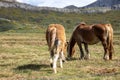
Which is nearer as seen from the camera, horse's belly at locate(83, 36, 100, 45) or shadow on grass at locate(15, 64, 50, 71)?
shadow on grass at locate(15, 64, 50, 71)

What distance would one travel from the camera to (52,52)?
1816 centimetres

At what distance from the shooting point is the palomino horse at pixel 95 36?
70.2 feet

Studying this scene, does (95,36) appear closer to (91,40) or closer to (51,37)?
(91,40)

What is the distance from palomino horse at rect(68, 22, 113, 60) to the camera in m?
21.4

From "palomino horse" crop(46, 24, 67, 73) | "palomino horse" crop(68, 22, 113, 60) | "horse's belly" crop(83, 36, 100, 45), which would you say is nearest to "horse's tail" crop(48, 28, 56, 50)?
"palomino horse" crop(46, 24, 67, 73)

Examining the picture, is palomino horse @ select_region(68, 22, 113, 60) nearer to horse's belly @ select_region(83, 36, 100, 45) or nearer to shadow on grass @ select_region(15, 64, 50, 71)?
horse's belly @ select_region(83, 36, 100, 45)

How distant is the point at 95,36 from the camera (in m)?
22.1

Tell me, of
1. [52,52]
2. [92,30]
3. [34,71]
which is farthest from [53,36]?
[92,30]

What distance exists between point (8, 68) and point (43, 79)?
4.50 m

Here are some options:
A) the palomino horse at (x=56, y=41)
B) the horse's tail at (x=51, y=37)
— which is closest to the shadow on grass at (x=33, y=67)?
the palomino horse at (x=56, y=41)

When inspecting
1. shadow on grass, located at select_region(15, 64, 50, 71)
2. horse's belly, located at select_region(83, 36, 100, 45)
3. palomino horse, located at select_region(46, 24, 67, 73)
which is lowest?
A: shadow on grass, located at select_region(15, 64, 50, 71)

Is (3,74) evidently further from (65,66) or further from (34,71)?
(65,66)

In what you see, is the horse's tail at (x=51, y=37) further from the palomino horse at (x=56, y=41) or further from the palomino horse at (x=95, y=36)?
the palomino horse at (x=95, y=36)

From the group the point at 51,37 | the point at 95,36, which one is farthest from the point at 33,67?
the point at 95,36
